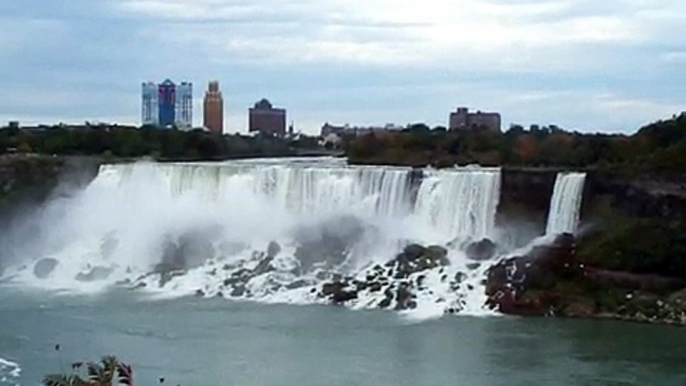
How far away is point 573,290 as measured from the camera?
2252cm

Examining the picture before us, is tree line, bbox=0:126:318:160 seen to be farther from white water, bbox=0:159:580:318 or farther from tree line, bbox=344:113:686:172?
white water, bbox=0:159:580:318

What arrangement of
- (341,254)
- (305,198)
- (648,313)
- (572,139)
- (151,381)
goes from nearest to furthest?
1. (151,381)
2. (648,313)
3. (341,254)
4. (305,198)
5. (572,139)

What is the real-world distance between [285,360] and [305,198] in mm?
12396

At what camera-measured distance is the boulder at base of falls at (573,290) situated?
21.5 meters

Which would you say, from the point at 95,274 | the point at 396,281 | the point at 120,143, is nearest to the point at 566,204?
the point at 396,281

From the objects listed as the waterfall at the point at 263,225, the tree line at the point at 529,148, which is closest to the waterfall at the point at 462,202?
the waterfall at the point at 263,225

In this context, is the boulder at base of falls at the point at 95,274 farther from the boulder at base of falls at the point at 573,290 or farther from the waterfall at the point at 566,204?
the waterfall at the point at 566,204

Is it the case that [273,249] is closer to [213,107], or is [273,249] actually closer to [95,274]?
[95,274]

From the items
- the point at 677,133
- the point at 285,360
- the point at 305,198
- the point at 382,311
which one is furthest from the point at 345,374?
the point at 677,133

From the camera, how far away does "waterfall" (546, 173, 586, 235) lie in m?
25.2

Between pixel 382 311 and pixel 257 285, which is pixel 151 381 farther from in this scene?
pixel 257 285

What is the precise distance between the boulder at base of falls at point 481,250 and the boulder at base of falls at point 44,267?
387 inches

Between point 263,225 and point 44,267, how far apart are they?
17.1ft

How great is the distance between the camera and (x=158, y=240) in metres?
29.0
